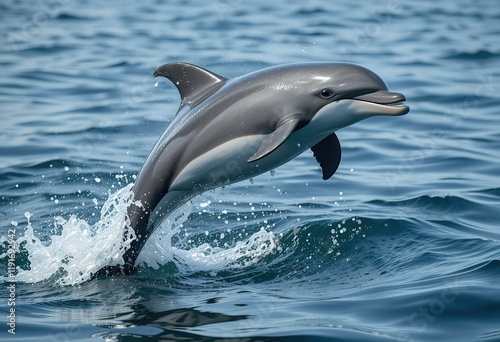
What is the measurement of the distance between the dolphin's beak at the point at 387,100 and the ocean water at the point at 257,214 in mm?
1475

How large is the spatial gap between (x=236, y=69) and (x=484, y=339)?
11.9 metres

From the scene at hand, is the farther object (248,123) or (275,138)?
(248,123)

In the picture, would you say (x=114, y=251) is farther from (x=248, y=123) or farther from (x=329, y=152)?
(x=329, y=152)

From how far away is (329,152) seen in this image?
309 inches

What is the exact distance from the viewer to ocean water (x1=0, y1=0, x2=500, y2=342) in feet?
22.6

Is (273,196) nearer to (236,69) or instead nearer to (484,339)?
(484,339)

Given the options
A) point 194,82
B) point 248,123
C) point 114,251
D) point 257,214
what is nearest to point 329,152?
point 248,123

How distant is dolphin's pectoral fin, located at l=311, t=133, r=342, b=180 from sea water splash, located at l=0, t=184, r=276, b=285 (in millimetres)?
1247

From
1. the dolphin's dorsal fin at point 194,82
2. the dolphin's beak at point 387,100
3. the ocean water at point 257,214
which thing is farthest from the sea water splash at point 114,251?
the dolphin's beak at point 387,100

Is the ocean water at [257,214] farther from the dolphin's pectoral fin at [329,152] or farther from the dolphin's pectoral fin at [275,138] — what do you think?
the dolphin's pectoral fin at [275,138]

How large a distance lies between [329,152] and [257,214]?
2.56 m

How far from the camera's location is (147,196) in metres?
7.83

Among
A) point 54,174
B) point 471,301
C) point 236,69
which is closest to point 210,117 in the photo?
point 471,301

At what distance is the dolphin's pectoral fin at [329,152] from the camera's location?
25.6 ft
